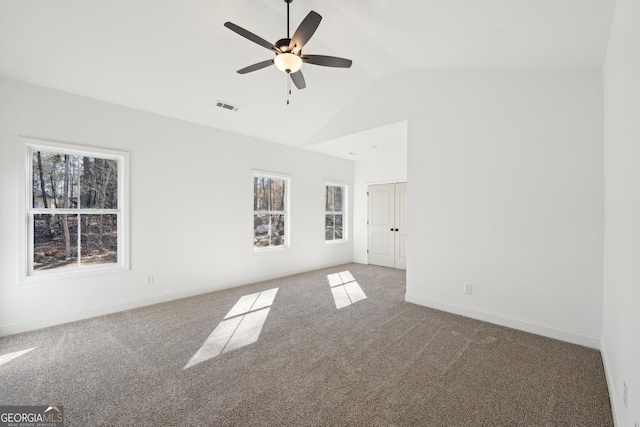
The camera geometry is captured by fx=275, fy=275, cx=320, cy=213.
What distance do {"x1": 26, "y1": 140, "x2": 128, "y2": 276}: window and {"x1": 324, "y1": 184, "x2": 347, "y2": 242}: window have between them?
4068 millimetres

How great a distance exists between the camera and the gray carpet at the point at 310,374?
179 centimetres

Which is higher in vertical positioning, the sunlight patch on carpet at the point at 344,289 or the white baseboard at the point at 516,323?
the white baseboard at the point at 516,323

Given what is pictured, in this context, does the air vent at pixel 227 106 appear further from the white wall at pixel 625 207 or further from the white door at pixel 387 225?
the white wall at pixel 625 207

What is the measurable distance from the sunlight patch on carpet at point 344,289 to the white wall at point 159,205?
90 cm

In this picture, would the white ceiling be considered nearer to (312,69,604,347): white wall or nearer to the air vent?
the air vent

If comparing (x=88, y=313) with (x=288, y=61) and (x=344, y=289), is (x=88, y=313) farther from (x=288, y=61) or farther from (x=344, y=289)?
(x=288, y=61)

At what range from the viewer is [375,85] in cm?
436

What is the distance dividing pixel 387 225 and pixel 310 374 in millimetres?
4759

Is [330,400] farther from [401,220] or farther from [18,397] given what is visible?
[401,220]

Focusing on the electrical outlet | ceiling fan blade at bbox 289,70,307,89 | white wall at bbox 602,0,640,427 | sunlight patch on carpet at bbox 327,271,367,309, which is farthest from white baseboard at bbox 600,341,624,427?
ceiling fan blade at bbox 289,70,307,89

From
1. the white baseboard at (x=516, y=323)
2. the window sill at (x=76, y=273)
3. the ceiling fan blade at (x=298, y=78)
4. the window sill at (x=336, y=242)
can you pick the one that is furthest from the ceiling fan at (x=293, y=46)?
the window sill at (x=336, y=242)

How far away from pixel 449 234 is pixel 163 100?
4182mm

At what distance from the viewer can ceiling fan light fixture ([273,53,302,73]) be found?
94.1 inches

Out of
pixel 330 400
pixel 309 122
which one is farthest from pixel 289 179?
pixel 330 400
